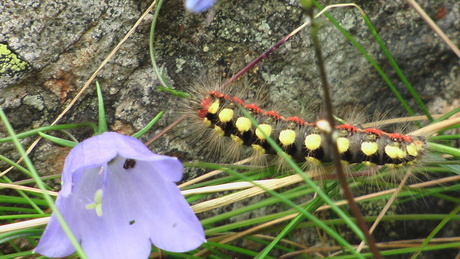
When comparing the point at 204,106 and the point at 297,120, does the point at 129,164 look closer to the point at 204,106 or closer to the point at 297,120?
the point at 204,106

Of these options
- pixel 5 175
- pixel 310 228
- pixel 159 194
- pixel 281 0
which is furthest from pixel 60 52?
pixel 310 228

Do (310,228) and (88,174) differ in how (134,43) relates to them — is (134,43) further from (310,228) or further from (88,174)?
(310,228)

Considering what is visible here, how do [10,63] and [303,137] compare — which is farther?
[303,137]

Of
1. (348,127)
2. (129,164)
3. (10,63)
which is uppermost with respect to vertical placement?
(10,63)

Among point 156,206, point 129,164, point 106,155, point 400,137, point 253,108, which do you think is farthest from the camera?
point 253,108

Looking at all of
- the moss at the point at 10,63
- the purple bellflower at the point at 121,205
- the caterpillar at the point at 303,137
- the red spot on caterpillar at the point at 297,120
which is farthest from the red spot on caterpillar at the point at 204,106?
the moss at the point at 10,63

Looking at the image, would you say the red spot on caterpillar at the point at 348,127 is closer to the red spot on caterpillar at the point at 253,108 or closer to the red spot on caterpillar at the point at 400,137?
the red spot on caterpillar at the point at 400,137

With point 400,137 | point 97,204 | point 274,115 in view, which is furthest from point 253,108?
point 97,204

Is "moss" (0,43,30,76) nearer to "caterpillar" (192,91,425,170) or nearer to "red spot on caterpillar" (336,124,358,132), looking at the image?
"caterpillar" (192,91,425,170)
